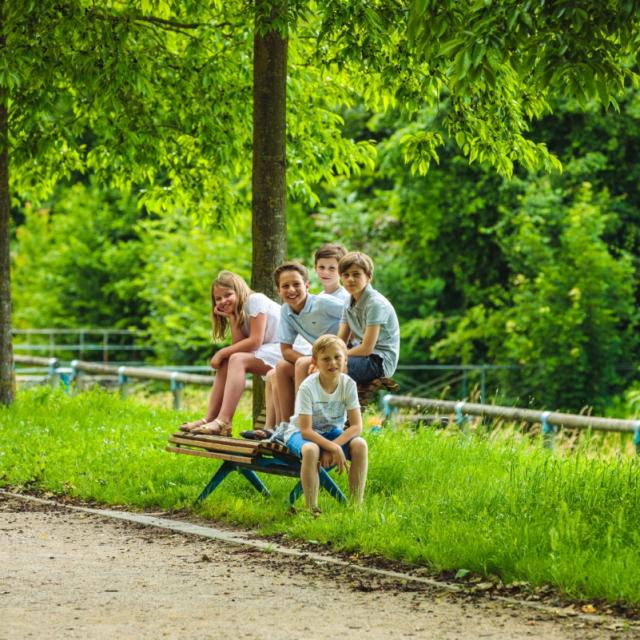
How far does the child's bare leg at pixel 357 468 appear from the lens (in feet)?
26.1

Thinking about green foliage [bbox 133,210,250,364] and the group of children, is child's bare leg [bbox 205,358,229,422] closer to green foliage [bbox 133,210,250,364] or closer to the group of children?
the group of children

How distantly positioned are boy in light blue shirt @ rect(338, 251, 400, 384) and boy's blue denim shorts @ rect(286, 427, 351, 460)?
0.74 meters

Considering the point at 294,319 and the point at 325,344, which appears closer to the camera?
the point at 325,344

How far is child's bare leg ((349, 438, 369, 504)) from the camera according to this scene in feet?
26.1

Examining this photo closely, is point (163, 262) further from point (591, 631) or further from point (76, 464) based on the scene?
point (591, 631)

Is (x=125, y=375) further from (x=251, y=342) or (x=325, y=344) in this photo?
(x=325, y=344)

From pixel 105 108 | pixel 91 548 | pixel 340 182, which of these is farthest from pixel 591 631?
pixel 340 182

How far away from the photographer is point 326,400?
8.02 m

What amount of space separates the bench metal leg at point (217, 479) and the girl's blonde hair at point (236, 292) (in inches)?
46.3

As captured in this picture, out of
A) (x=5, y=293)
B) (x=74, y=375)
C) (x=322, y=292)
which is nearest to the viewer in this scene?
(x=322, y=292)

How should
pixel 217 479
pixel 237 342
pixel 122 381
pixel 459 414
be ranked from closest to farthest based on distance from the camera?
pixel 217 479 → pixel 237 342 → pixel 459 414 → pixel 122 381

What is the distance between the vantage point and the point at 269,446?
8.02m

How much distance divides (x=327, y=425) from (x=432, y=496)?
844 mm

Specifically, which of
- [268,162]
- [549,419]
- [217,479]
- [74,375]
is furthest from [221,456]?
[74,375]
